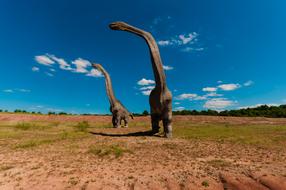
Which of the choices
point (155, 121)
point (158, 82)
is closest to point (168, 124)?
point (155, 121)

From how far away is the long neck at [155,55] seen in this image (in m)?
14.4

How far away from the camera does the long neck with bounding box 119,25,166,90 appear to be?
14.4m

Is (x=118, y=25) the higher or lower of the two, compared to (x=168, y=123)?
higher

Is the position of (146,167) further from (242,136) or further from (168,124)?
(242,136)

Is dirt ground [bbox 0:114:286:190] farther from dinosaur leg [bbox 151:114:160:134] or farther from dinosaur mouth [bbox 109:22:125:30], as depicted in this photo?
dinosaur mouth [bbox 109:22:125:30]

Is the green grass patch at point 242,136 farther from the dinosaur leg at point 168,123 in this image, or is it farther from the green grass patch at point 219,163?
the green grass patch at point 219,163

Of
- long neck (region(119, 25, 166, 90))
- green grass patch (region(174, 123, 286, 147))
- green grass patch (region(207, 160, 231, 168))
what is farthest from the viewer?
long neck (region(119, 25, 166, 90))

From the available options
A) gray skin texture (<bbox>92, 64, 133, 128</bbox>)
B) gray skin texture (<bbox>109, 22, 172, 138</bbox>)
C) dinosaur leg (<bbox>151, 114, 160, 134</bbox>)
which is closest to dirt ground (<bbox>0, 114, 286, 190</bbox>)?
gray skin texture (<bbox>109, 22, 172, 138</bbox>)

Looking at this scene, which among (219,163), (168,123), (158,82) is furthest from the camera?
(168,123)

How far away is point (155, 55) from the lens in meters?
14.6

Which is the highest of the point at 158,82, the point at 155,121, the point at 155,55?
the point at 155,55

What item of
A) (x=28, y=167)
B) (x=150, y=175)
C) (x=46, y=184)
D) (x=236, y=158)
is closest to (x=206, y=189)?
(x=150, y=175)

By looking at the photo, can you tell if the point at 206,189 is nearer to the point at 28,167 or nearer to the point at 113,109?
the point at 28,167

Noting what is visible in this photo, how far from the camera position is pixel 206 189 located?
6.41 metres
